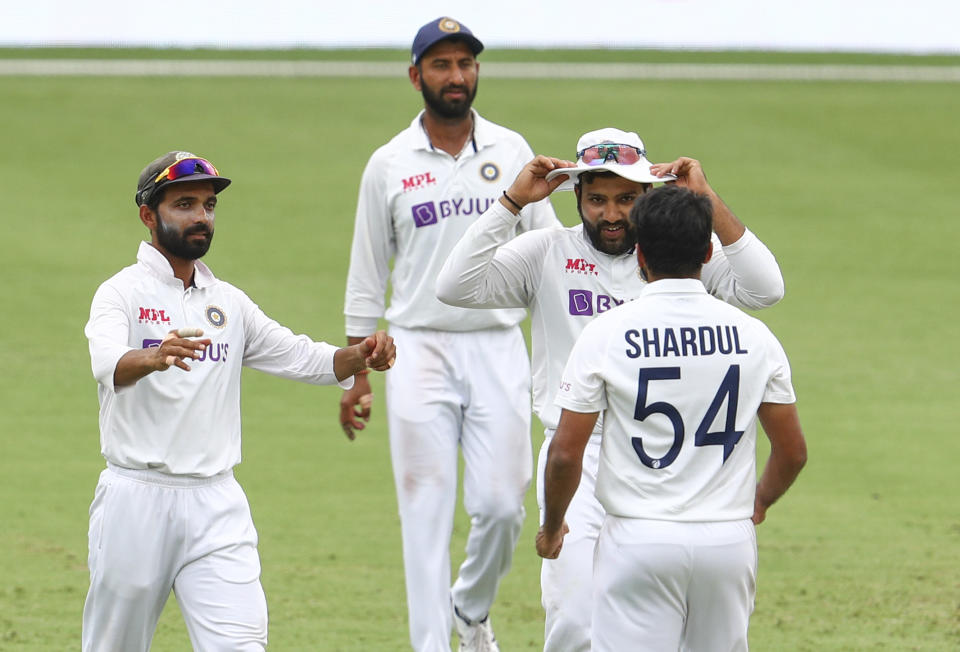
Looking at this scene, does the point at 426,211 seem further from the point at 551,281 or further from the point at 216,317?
the point at 216,317

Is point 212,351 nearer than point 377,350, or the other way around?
point 212,351

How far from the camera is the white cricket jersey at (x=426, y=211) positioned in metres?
6.80

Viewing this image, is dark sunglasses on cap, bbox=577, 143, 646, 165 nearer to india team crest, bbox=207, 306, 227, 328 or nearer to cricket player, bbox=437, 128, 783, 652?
cricket player, bbox=437, 128, 783, 652

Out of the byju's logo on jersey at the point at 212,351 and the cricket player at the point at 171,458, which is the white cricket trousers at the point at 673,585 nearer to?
the cricket player at the point at 171,458

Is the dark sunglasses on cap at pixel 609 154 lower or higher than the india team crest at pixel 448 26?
lower

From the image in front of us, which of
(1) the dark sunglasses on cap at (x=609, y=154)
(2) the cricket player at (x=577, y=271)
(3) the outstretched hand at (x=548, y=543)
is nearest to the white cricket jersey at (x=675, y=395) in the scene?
(3) the outstretched hand at (x=548, y=543)

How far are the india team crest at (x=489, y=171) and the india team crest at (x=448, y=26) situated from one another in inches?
24.8

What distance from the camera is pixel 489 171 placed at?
6.88 meters

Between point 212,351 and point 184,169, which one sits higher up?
point 184,169

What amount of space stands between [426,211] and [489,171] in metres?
0.34

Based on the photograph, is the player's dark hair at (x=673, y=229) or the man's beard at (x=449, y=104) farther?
the man's beard at (x=449, y=104)

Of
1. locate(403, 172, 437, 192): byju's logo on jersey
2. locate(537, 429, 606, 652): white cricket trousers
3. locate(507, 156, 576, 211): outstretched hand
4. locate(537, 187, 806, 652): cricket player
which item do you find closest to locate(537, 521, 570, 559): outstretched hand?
locate(537, 187, 806, 652): cricket player

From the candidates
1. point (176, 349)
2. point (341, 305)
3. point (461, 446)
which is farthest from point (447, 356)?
point (341, 305)

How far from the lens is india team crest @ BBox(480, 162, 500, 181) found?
687cm
